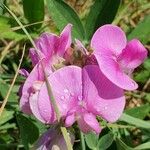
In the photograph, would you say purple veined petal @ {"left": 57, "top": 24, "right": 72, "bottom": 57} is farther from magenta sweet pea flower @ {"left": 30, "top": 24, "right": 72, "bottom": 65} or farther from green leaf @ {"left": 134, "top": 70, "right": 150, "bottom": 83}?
green leaf @ {"left": 134, "top": 70, "right": 150, "bottom": 83}

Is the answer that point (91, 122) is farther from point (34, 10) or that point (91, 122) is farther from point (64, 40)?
point (34, 10)

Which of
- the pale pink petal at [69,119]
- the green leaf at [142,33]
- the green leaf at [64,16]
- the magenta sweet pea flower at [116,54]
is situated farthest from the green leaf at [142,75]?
the pale pink petal at [69,119]

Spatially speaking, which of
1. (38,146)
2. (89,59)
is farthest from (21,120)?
(89,59)

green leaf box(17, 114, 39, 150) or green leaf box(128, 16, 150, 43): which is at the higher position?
green leaf box(128, 16, 150, 43)

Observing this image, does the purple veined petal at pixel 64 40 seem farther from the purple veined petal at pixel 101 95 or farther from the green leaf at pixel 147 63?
the green leaf at pixel 147 63

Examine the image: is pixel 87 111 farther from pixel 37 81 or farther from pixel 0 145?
pixel 0 145

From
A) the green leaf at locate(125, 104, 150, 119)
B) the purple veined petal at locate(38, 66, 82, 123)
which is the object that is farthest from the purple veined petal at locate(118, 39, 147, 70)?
the green leaf at locate(125, 104, 150, 119)

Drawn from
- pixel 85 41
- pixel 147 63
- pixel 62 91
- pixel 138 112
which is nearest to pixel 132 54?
pixel 62 91
